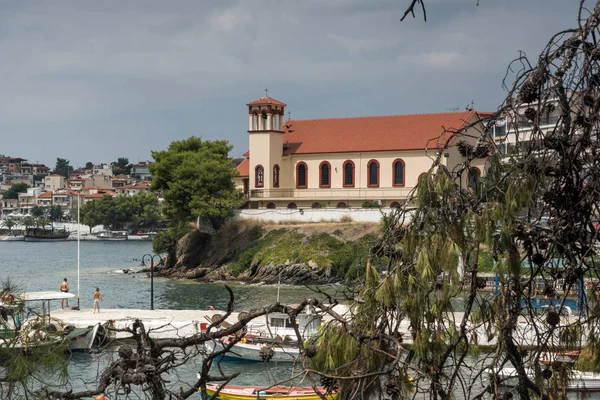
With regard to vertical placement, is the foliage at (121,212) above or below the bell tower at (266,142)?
below

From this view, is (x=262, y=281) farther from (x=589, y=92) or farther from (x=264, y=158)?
(x=589, y=92)

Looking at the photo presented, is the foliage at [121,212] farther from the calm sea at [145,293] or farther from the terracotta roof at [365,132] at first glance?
the terracotta roof at [365,132]

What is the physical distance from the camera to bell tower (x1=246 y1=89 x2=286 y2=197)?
6800cm

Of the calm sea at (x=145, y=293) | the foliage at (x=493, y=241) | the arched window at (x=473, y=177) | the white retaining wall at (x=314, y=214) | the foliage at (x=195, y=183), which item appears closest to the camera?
the foliage at (x=493, y=241)

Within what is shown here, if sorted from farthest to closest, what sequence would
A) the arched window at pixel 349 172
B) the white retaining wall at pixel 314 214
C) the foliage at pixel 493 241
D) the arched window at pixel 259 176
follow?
the arched window at pixel 259 176 → the arched window at pixel 349 172 → the white retaining wall at pixel 314 214 → the foliage at pixel 493 241

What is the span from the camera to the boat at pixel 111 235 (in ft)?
512

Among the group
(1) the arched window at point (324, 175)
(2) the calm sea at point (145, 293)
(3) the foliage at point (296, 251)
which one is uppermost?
(1) the arched window at point (324, 175)

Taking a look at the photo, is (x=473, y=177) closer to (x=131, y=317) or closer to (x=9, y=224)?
(x=131, y=317)

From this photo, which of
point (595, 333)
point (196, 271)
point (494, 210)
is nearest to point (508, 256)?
point (494, 210)

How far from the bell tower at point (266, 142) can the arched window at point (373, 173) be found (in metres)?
6.85

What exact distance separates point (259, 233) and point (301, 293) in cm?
1261

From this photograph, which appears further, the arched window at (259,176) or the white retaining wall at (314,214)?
the arched window at (259,176)

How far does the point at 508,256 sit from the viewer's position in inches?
208

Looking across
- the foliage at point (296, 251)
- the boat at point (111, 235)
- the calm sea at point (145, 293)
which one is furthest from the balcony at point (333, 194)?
the boat at point (111, 235)
